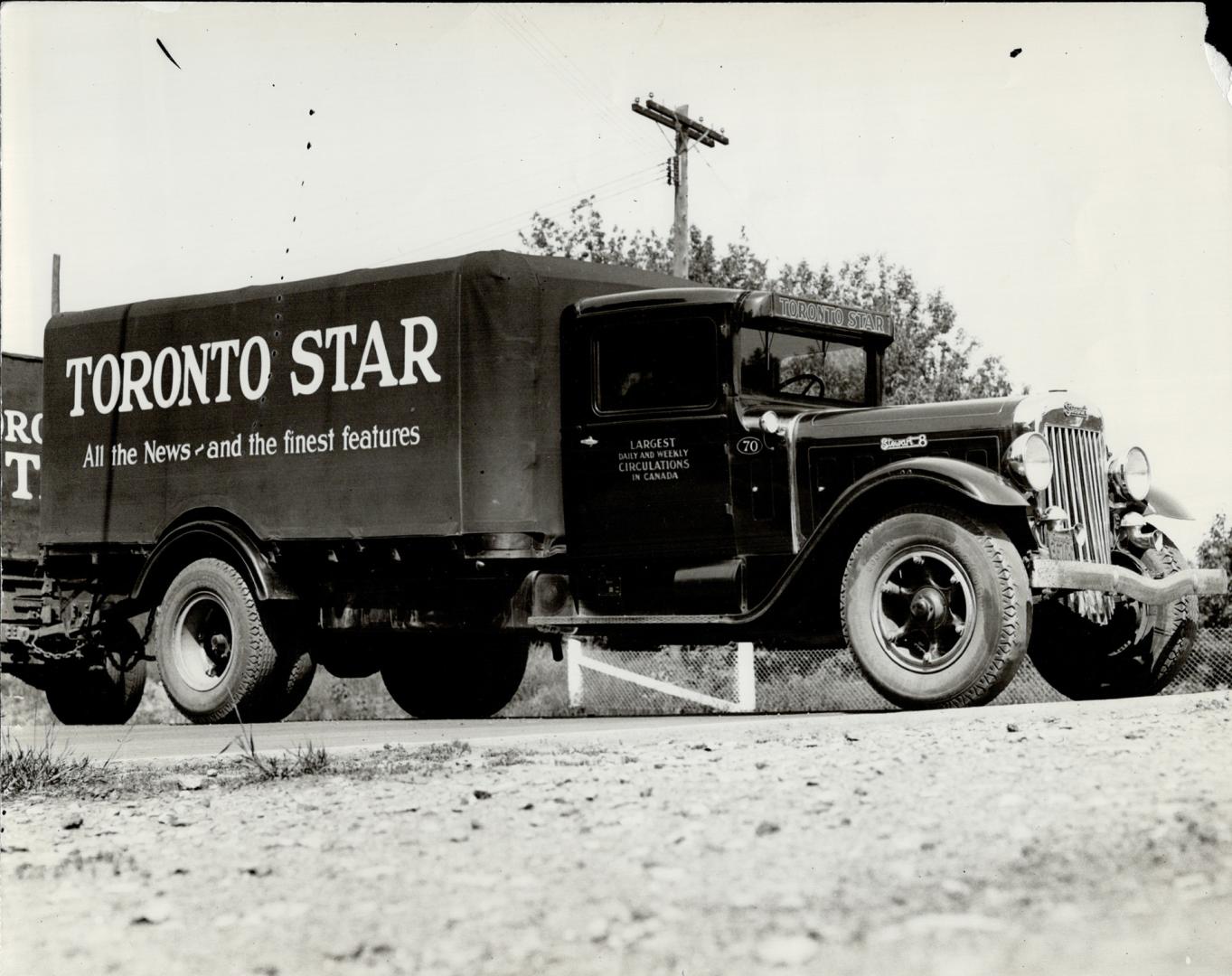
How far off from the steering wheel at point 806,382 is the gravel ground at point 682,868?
173 inches

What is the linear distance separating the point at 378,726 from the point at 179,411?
2840 millimetres

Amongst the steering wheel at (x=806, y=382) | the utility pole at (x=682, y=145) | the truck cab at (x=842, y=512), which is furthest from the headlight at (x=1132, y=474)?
the utility pole at (x=682, y=145)

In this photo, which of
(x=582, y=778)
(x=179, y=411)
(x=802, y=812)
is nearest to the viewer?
(x=802, y=812)

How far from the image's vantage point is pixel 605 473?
10.7m

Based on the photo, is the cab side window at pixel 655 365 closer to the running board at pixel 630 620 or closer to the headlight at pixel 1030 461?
the running board at pixel 630 620

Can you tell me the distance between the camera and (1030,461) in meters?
9.13

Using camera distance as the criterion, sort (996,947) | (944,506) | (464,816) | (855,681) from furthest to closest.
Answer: (855,681), (944,506), (464,816), (996,947)

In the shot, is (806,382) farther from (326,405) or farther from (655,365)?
(326,405)

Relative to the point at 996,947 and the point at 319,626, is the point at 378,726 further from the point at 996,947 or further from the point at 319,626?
the point at 996,947

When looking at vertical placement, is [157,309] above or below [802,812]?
above

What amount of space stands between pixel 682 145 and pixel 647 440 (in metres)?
15.0

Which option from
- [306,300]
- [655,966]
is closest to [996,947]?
[655,966]

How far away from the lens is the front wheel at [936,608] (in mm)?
8648

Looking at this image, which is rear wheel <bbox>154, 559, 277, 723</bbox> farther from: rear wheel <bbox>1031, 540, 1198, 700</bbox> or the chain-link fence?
rear wheel <bbox>1031, 540, 1198, 700</bbox>
